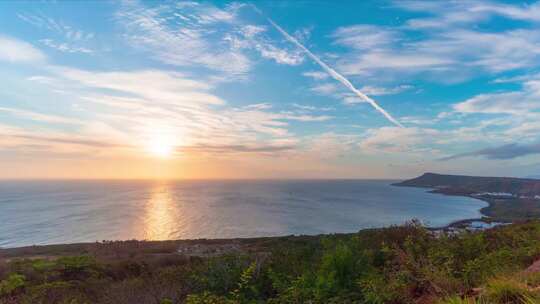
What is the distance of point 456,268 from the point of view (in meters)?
6.60

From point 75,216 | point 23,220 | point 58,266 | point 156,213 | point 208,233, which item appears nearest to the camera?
point 58,266

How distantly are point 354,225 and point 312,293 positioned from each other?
56.2m

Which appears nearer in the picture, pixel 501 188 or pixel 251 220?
pixel 251 220

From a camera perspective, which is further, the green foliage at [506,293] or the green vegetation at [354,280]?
the green vegetation at [354,280]

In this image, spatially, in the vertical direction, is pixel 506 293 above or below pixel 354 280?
above

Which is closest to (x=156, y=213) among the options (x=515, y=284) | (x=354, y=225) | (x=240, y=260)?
(x=354, y=225)

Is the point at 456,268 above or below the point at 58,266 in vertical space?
above

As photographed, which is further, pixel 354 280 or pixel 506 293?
pixel 354 280

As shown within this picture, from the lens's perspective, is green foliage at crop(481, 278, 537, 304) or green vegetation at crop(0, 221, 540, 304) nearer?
green foliage at crop(481, 278, 537, 304)

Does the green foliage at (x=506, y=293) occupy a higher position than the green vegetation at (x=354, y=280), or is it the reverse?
the green foliage at (x=506, y=293)

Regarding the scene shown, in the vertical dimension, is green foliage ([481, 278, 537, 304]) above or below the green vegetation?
above

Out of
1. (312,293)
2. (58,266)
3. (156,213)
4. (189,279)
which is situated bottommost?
(156,213)

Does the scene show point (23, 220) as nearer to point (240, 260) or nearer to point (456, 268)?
point (240, 260)

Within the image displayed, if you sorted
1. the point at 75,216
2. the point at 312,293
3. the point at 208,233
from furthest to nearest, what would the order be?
1. the point at 75,216
2. the point at 208,233
3. the point at 312,293
